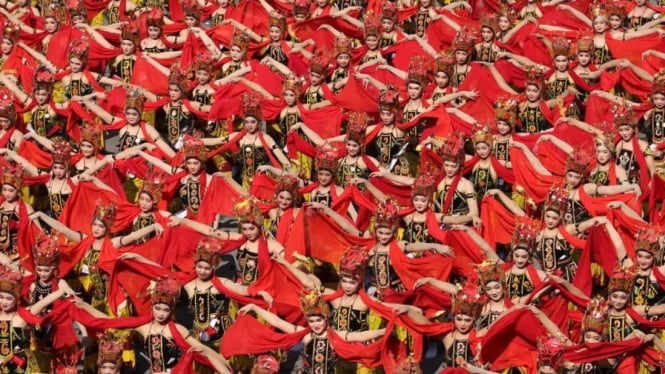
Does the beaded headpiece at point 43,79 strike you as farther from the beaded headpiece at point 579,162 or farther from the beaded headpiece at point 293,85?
the beaded headpiece at point 579,162

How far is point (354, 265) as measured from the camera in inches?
779

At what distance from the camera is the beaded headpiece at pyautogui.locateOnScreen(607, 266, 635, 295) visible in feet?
63.8

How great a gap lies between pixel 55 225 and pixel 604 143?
5673 millimetres

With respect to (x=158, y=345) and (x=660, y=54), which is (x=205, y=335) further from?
(x=660, y=54)

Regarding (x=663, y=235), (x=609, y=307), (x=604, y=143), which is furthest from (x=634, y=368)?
(x=604, y=143)

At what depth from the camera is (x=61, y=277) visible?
21406mm

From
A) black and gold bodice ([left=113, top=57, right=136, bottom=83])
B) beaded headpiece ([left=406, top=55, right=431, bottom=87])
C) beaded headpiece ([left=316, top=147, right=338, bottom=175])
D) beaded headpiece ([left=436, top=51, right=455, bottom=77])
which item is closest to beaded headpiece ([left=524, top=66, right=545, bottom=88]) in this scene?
beaded headpiece ([left=436, top=51, right=455, bottom=77])

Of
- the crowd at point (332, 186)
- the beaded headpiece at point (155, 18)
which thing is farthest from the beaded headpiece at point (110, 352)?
the beaded headpiece at point (155, 18)

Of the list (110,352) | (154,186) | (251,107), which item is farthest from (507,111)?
(110,352)

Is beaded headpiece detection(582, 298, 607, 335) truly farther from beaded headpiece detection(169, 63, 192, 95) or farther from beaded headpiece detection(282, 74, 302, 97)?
beaded headpiece detection(169, 63, 192, 95)

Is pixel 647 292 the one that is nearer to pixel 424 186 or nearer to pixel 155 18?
pixel 424 186

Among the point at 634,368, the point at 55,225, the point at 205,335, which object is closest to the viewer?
the point at 634,368

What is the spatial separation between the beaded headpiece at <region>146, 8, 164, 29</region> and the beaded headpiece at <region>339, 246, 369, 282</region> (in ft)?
24.5

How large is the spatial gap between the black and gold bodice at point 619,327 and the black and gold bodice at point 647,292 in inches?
22.9
